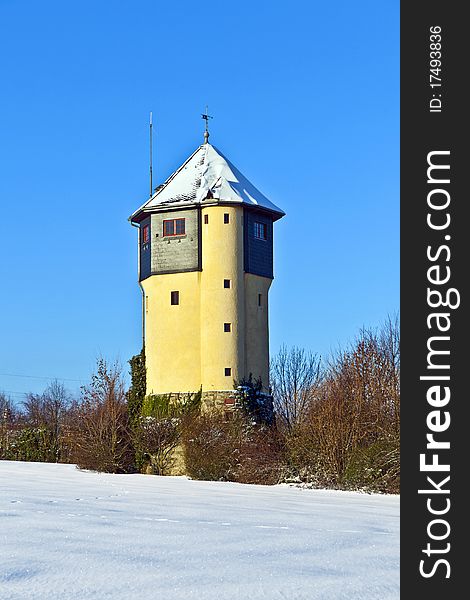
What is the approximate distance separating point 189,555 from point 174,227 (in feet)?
106

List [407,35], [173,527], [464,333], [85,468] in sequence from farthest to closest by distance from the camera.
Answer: [85,468], [173,527], [407,35], [464,333]

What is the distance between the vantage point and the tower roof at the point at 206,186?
Result: 3997 cm

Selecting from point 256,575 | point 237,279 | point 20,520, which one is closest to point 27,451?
point 237,279

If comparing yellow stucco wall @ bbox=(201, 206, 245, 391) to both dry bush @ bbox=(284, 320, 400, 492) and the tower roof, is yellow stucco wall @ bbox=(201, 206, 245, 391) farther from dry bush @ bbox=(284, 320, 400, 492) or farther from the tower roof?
dry bush @ bbox=(284, 320, 400, 492)

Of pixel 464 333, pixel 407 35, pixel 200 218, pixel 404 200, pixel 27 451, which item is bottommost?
pixel 27 451

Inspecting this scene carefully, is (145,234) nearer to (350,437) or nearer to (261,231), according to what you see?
(261,231)

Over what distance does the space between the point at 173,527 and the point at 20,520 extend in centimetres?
190

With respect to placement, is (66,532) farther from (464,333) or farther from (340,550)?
(464,333)

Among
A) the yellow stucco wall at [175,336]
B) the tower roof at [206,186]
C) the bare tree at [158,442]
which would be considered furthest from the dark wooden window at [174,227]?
the bare tree at [158,442]

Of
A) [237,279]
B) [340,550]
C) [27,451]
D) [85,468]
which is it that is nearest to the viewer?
[340,550]

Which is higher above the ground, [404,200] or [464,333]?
[404,200]

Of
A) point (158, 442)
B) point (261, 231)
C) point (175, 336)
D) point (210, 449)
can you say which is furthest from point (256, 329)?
point (210, 449)

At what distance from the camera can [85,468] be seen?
3669cm

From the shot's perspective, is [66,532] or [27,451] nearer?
[66,532]
